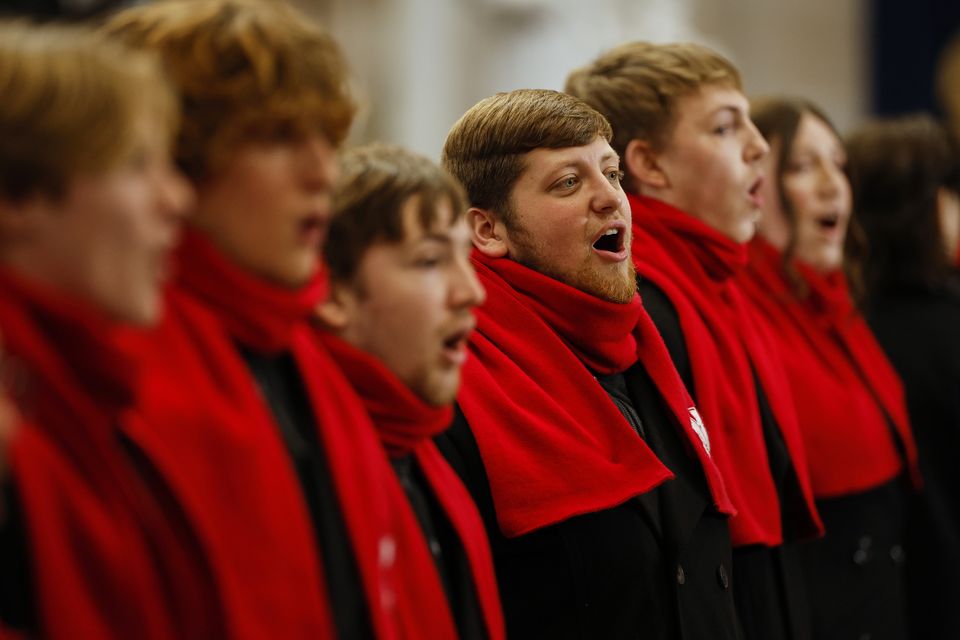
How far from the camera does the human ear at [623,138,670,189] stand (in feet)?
10.0

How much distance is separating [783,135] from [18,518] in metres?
2.64

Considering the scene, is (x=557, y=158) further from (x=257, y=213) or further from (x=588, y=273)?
(x=257, y=213)

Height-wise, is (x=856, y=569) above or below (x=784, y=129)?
below

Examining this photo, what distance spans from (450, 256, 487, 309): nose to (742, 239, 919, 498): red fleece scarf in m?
1.65

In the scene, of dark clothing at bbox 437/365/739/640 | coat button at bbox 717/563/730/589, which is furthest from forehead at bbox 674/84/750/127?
coat button at bbox 717/563/730/589

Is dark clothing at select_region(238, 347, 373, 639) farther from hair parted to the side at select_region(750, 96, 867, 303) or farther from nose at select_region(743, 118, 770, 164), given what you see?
hair parted to the side at select_region(750, 96, 867, 303)

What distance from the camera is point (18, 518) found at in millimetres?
1377

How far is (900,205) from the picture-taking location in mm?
4016

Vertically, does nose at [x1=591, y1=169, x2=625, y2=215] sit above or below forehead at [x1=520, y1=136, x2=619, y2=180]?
below

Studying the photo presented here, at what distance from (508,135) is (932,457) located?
1993mm

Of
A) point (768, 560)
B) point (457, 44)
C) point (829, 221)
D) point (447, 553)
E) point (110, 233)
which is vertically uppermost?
point (110, 233)

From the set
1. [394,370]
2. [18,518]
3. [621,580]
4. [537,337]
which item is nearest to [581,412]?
[537,337]

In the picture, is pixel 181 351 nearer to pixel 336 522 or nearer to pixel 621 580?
pixel 336 522

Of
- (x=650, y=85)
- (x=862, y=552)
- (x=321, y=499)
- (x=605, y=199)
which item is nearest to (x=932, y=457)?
(x=862, y=552)
